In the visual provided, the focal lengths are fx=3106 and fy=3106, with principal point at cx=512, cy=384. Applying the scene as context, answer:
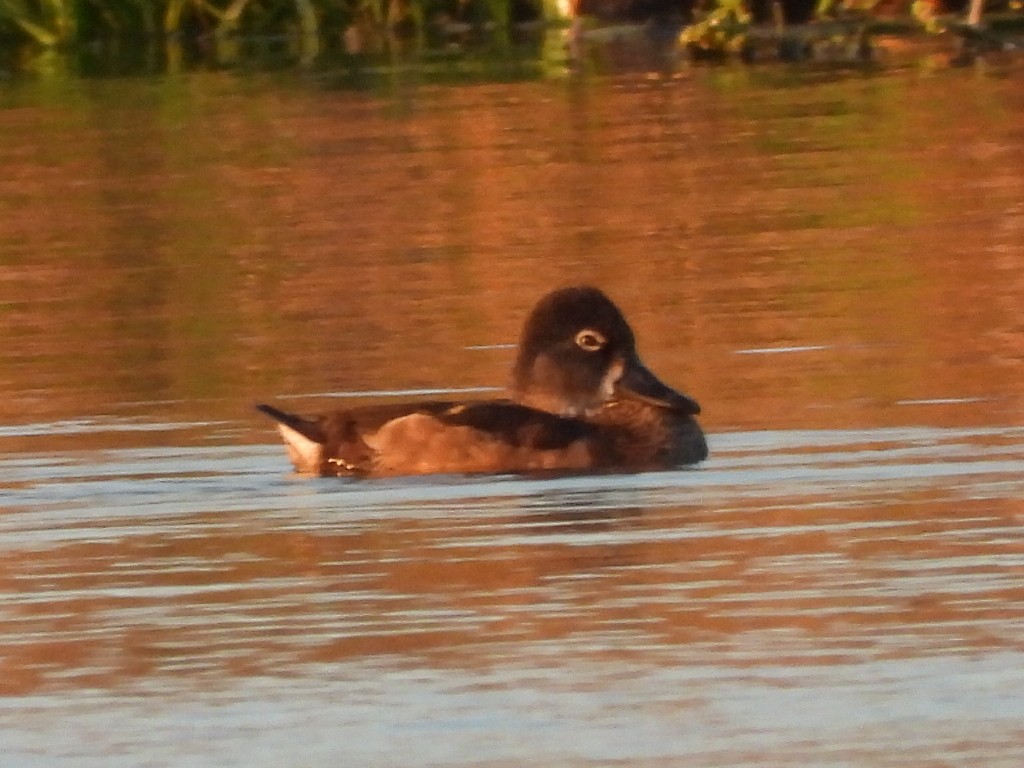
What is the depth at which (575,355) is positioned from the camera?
10.6 metres

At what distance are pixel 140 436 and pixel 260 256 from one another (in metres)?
5.20

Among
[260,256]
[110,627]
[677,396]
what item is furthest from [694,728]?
[260,256]

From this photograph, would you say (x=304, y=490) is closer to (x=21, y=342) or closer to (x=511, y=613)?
(x=511, y=613)

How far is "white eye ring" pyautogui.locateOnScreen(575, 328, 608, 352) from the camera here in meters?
10.6

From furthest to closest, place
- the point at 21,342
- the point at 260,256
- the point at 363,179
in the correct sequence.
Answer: the point at 363,179 < the point at 260,256 < the point at 21,342

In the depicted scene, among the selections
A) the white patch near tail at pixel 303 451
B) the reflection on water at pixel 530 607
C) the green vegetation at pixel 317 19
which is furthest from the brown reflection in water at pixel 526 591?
the green vegetation at pixel 317 19

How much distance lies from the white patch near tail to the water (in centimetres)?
6

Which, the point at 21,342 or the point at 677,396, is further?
the point at 21,342

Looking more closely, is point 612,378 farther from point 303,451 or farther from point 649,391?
point 303,451

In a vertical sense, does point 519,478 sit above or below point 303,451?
below

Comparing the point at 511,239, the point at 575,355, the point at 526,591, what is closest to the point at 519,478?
the point at 575,355

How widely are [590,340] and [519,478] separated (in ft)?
2.80

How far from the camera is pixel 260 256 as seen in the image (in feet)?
51.4

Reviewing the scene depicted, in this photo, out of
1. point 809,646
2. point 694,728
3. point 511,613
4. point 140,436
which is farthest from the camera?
point 140,436
